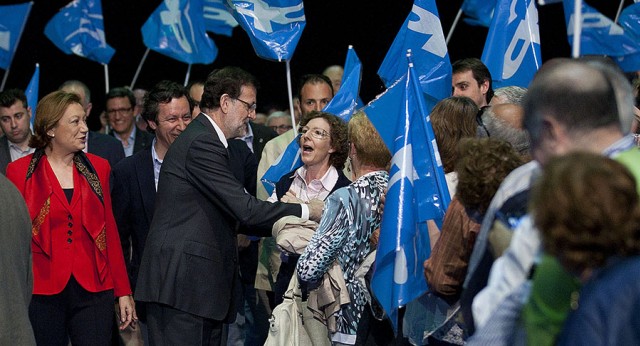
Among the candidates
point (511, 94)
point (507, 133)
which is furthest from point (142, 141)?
point (507, 133)

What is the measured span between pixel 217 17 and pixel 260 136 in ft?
8.71

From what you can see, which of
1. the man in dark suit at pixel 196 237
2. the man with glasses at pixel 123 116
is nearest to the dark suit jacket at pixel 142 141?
the man with glasses at pixel 123 116

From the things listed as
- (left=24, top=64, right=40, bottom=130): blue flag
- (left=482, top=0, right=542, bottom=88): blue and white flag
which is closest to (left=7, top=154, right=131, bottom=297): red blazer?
(left=482, top=0, right=542, bottom=88): blue and white flag

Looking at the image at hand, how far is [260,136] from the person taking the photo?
→ 9055 mm

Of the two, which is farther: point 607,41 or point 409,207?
point 607,41

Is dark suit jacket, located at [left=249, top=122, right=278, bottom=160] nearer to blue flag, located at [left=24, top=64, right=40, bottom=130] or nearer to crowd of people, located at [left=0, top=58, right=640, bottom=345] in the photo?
crowd of people, located at [left=0, top=58, right=640, bottom=345]

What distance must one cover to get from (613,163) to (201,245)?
3500 mm

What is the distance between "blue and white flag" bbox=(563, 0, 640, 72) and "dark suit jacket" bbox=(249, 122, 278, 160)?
2.69 m

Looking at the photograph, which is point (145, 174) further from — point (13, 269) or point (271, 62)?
point (271, 62)

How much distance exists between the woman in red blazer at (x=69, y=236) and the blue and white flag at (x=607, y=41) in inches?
144

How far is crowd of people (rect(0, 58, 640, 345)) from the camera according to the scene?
9.45 feet

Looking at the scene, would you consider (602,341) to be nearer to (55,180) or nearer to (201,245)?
(201,245)

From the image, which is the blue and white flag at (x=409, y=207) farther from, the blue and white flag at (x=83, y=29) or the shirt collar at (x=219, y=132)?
the blue and white flag at (x=83, y=29)

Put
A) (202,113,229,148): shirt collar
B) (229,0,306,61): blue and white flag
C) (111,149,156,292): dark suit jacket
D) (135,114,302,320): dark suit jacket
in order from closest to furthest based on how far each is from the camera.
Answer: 1. (135,114,302,320): dark suit jacket
2. (202,113,229,148): shirt collar
3. (111,149,156,292): dark suit jacket
4. (229,0,306,61): blue and white flag
